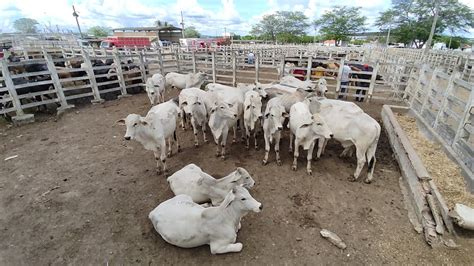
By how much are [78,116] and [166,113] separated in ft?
17.0

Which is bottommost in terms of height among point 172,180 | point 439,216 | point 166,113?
point 439,216

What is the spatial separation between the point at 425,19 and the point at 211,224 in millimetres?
54728

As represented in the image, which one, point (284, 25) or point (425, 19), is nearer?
point (425, 19)

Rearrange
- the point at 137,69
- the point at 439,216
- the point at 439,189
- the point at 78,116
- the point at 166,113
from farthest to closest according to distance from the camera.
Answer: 1. the point at 137,69
2. the point at 78,116
3. the point at 166,113
4. the point at 439,189
5. the point at 439,216

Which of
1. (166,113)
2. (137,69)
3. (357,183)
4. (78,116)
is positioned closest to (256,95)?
(166,113)

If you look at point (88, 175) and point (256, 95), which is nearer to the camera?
point (88, 175)

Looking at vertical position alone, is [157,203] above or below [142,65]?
below

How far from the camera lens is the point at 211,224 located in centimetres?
327

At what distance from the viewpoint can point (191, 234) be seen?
3285 millimetres

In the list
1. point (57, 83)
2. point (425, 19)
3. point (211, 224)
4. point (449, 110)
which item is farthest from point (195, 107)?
point (425, 19)

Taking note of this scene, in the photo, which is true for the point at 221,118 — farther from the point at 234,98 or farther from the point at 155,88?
the point at 155,88

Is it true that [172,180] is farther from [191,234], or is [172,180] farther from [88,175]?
[88,175]

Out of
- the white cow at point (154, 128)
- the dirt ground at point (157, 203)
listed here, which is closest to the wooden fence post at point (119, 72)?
the dirt ground at point (157, 203)

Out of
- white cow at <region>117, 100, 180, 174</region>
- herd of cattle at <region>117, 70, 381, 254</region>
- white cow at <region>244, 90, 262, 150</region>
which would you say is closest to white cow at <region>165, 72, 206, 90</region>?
herd of cattle at <region>117, 70, 381, 254</region>
